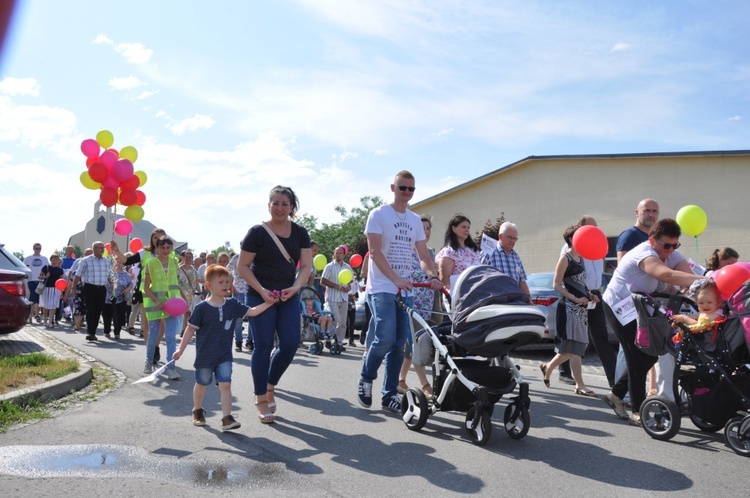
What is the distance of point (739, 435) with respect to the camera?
4.61m

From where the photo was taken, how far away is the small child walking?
5.38 m

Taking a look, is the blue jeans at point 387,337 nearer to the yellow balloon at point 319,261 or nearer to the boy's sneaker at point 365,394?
the boy's sneaker at point 365,394

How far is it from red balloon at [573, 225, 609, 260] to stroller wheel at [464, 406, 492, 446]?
257 centimetres

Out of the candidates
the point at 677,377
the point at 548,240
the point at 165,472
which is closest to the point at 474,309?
the point at 677,377

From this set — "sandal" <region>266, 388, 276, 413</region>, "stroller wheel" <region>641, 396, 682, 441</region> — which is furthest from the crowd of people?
"stroller wheel" <region>641, 396, 682, 441</region>

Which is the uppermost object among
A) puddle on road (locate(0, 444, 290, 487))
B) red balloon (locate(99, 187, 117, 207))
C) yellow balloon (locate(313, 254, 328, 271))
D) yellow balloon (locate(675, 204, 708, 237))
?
red balloon (locate(99, 187, 117, 207))

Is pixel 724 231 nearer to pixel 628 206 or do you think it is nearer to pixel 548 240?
pixel 628 206

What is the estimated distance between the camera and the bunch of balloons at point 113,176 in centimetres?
1356

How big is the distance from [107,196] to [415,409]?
10.4 m

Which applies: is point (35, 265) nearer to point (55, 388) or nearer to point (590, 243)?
point (55, 388)

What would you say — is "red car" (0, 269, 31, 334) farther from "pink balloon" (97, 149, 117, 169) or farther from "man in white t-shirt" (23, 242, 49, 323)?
"man in white t-shirt" (23, 242, 49, 323)

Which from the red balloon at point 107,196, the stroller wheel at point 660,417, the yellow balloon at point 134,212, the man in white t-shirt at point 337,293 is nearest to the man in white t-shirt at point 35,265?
the yellow balloon at point 134,212

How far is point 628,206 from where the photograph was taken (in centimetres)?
2342

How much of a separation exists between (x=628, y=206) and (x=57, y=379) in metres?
20.8
